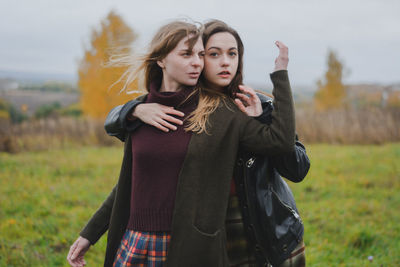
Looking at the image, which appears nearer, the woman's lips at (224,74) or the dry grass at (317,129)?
the woman's lips at (224,74)

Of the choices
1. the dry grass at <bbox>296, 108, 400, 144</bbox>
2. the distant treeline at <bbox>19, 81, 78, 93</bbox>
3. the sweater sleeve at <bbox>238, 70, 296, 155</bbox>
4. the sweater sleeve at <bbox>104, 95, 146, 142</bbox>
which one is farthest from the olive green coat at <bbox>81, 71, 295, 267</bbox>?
the distant treeline at <bbox>19, 81, 78, 93</bbox>

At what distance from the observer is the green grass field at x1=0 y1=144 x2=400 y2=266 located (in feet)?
12.6

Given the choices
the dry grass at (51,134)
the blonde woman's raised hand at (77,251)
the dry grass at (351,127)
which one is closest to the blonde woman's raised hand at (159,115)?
the blonde woman's raised hand at (77,251)

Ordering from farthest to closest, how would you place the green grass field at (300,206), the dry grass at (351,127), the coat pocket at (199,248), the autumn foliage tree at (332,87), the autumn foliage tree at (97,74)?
1. the autumn foliage tree at (332,87)
2. the autumn foliage tree at (97,74)
3. the dry grass at (351,127)
4. the green grass field at (300,206)
5. the coat pocket at (199,248)

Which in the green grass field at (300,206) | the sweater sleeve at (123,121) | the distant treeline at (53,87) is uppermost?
the sweater sleeve at (123,121)

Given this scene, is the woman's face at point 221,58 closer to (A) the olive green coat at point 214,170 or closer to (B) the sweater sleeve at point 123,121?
(A) the olive green coat at point 214,170

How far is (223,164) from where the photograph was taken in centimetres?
183

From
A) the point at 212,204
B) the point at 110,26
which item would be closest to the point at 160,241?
the point at 212,204

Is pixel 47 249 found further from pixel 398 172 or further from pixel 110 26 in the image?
pixel 110 26

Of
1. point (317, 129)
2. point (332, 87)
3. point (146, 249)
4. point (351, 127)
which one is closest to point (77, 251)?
point (146, 249)

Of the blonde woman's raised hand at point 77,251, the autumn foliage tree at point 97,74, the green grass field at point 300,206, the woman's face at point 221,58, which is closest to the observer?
the woman's face at point 221,58

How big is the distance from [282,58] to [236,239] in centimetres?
96

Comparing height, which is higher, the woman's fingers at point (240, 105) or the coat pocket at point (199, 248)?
the woman's fingers at point (240, 105)

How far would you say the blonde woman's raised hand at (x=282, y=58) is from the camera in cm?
182
